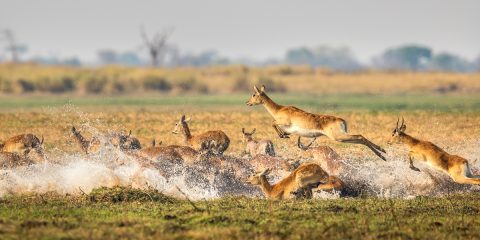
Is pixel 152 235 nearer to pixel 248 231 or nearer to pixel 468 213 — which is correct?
pixel 248 231

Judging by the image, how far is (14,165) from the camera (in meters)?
16.2

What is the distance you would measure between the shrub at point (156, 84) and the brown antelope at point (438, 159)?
38688 mm

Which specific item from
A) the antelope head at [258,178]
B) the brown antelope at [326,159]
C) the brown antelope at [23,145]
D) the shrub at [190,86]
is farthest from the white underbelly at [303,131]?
the shrub at [190,86]

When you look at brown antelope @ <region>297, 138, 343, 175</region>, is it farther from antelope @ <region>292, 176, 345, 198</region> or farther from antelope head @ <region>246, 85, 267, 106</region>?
antelope @ <region>292, 176, 345, 198</region>

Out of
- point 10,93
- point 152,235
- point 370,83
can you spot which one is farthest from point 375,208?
point 370,83

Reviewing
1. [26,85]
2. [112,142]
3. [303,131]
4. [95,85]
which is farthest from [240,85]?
[303,131]

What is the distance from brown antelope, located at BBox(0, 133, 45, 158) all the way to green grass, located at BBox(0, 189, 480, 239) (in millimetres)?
4378

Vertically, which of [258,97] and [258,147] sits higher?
[258,97]

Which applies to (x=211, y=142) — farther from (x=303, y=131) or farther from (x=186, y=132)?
(x=303, y=131)

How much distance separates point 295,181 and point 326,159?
282 cm

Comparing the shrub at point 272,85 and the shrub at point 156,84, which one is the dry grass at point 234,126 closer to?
the shrub at point 272,85

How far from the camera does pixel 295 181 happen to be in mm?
13992

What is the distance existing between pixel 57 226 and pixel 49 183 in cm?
427

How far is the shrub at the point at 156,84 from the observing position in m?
54.2
